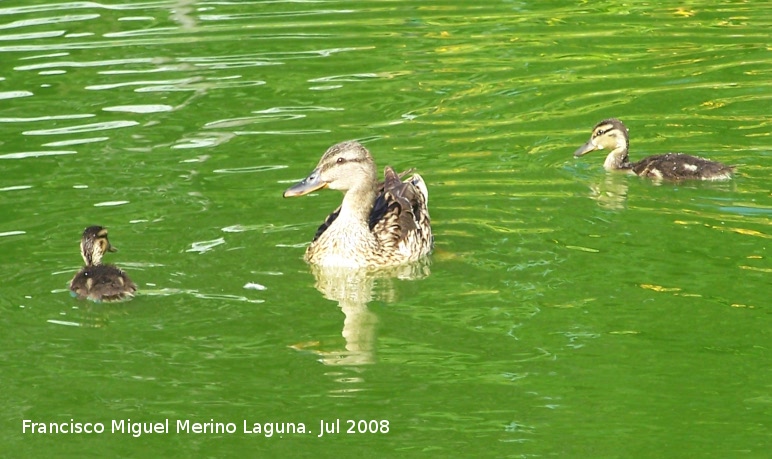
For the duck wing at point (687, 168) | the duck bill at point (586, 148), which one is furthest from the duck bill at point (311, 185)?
the duck bill at point (586, 148)

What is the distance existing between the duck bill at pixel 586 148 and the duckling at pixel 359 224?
2.17 metres

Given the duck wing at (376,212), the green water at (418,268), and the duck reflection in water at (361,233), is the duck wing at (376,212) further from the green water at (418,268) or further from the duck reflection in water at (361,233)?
the green water at (418,268)

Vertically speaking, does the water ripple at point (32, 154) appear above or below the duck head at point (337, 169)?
below

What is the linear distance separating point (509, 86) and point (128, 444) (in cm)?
760

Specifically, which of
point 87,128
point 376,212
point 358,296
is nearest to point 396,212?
point 376,212

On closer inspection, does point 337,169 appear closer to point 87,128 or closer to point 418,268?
point 418,268

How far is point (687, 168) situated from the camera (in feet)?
35.4

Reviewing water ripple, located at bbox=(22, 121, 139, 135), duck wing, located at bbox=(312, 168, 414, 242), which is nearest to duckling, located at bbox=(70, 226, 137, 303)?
duck wing, located at bbox=(312, 168, 414, 242)

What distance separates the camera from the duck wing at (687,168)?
10773mm

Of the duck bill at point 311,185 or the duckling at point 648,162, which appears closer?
the duck bill at point 311,185

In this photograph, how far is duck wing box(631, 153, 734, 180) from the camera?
1077 cm

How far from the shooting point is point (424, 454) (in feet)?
22.6

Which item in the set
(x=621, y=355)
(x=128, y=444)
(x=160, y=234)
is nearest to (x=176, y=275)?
(x=160, y=234)

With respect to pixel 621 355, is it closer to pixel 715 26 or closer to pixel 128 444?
pixel 128 444
